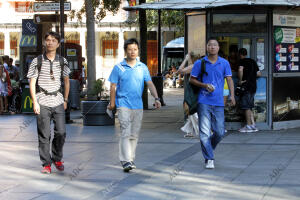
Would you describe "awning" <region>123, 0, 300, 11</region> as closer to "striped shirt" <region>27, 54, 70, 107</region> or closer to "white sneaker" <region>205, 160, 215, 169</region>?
"white sneaker" <region>205, 160, 215, 169</region>

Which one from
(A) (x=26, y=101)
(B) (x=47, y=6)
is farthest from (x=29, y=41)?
(B) (x=47, y=6)

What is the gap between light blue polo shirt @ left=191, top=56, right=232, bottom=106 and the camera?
8398 mm

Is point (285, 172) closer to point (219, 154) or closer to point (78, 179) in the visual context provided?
point (219, 154)

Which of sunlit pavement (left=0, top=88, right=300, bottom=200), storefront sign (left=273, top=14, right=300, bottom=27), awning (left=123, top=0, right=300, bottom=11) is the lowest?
sunlit pavement (left=0, top=88, right=300, bottom=200)

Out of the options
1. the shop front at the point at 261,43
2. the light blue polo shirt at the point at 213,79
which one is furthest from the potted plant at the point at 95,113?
the light blue polo shirt at the point at 213,79

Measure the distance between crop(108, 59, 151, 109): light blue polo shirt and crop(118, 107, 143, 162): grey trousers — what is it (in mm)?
87

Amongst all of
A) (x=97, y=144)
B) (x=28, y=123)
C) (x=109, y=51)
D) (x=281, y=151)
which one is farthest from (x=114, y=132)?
(x=109, y=51)

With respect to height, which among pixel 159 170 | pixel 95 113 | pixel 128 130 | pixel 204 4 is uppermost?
pixel 204 4

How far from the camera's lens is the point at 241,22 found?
42.6 ft

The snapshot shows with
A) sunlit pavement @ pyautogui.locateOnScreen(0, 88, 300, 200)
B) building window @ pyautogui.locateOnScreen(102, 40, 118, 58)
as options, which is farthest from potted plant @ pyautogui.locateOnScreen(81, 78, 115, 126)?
building window @ pyautogui.locateOnScreen(102, 40, 118, 58)

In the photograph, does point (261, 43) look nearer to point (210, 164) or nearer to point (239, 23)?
point (239, 23)

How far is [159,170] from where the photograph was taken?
27.4ft

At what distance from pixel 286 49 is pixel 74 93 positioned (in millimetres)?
7409

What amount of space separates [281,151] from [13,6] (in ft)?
162
